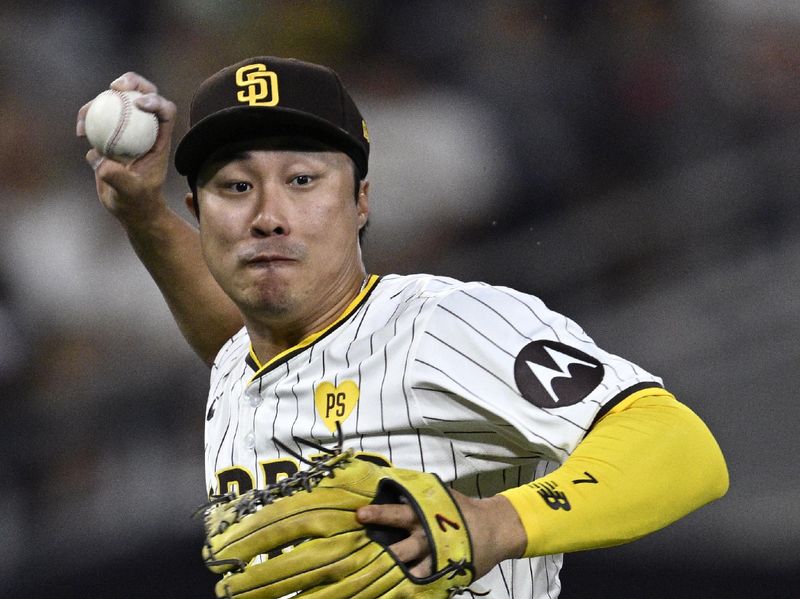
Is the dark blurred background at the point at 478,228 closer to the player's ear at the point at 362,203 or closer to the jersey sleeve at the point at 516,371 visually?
the player's ear at the point at 362,203

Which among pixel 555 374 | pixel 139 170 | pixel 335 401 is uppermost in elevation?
pixel 139 170

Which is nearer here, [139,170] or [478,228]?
[139,170]

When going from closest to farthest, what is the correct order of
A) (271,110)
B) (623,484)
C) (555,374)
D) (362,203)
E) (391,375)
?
1. (623,484)
2. (555,374)
3. (391,375)
4. (271,110)
5. (362,203)

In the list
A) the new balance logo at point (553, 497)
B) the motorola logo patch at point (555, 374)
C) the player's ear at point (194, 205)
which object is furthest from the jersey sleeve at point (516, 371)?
the player's ear at point (194, 205)

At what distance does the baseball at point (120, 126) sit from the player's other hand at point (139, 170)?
2 centimetres

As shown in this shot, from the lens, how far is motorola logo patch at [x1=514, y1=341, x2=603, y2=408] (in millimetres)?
1395

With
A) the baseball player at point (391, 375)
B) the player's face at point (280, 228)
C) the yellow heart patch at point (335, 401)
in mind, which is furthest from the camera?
the player's face at point (280, 228)

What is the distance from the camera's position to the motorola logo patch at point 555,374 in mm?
1395

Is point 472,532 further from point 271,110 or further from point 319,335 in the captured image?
point 271,110

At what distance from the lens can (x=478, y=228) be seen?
3617 millimetres

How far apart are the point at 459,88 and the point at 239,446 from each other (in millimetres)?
2386

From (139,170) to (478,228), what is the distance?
173 centimetres

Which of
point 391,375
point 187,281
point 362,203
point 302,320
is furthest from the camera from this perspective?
point 187,281

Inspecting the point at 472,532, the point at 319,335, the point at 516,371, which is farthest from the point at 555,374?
the point at 319,335
